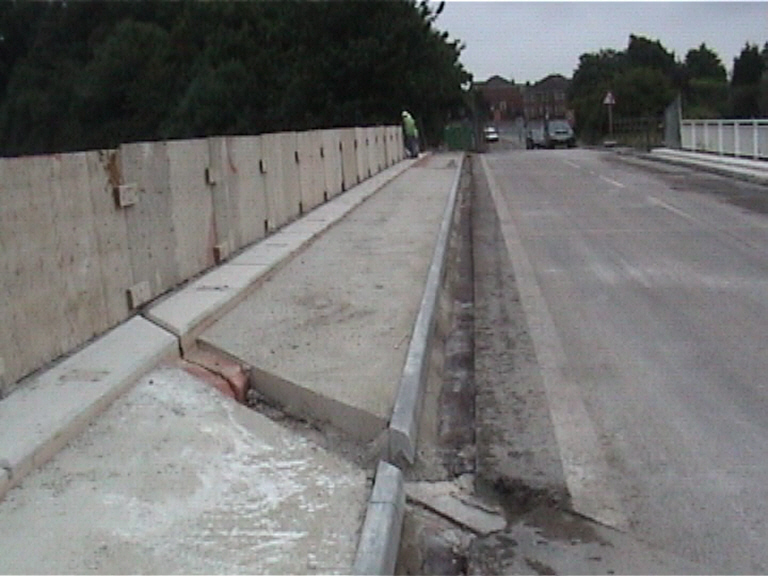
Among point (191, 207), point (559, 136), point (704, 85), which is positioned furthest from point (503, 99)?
point (191, 207)

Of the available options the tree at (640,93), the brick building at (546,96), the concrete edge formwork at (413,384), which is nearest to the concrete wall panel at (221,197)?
the concrete edge formwork at (413,384)

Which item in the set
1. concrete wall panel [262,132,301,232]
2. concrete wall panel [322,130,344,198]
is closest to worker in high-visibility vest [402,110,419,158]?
concrete wall panel [322,130,344,198]

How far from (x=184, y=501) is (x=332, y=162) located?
49.1ft

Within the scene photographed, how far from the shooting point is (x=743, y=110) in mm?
69688

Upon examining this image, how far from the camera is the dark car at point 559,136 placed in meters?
63.5

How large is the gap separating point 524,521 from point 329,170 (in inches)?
567

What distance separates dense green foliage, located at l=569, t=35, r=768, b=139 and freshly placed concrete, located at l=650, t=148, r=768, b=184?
22141 mm

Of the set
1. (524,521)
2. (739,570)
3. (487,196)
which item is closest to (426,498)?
(524,521)

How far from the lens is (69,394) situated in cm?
533

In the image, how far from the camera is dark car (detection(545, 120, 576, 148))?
63.5 metres

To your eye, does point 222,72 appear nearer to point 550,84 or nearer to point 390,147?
point 390,147

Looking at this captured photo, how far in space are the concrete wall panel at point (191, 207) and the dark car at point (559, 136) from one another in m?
55.8

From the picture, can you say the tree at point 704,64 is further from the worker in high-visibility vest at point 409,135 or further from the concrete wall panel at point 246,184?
the concrete wall panel at point 246,184

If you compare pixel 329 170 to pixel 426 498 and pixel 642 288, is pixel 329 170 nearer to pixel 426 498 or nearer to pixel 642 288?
pixel 642 288
